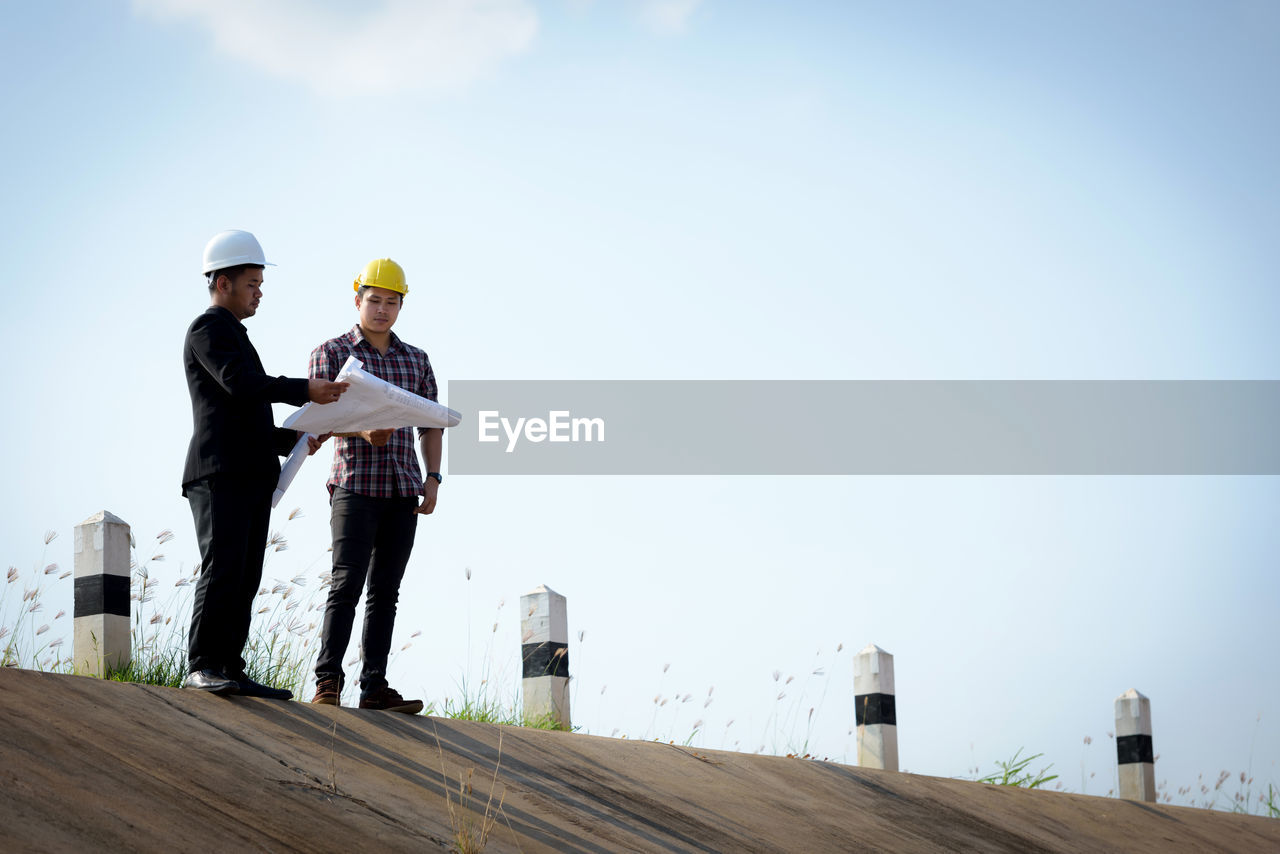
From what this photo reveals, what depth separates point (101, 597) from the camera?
15.9 feet

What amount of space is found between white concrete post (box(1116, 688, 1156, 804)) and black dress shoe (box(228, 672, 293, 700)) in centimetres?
626

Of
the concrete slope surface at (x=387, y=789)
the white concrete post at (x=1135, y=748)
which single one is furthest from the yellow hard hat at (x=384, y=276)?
the white concrete post at (x=1135, y=748)

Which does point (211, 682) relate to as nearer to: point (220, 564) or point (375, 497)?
point (220, 564)

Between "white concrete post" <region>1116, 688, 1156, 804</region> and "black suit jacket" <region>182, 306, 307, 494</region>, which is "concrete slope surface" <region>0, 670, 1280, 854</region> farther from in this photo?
"white concrete post" <region>1116, 688, 1156, 804</region>

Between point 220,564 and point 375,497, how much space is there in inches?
27.5

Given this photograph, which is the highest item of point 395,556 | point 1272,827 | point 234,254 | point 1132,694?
point 234,254

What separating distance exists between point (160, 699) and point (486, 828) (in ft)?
3.73

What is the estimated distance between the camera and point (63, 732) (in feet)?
10.4

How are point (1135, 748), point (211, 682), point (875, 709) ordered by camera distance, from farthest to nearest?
point (1135, 748)
point (875, 709)
point (211, 682)

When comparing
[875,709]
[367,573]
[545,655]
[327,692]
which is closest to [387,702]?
[327,692]

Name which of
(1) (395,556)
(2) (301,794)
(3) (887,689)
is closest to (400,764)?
(2) (301,794)

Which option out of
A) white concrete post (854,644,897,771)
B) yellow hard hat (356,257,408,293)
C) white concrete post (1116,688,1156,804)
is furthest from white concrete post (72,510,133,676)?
white concrete post (1116,688,1156,804)

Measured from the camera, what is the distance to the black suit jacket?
4.04 m

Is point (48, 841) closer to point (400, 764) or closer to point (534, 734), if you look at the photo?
point (400, 764)
